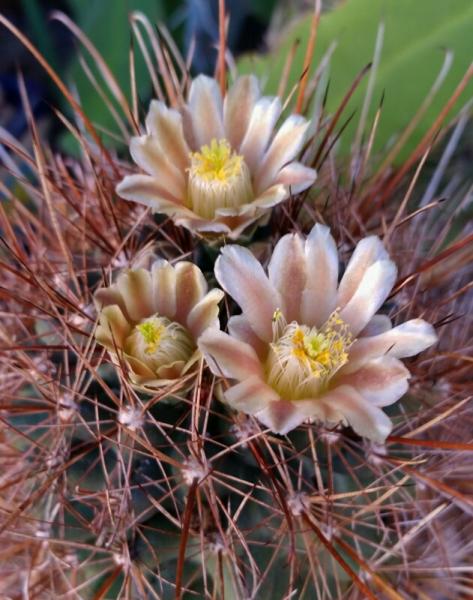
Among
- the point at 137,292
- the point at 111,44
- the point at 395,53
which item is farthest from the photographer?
the point at 111,44

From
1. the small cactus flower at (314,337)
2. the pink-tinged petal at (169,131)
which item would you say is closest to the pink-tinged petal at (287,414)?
the small cactus flower at (314,337)

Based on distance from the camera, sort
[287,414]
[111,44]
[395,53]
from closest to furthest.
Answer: [287,414], [395,53], [111,44]

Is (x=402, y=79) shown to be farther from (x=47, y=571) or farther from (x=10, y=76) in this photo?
(x=10, y=76)

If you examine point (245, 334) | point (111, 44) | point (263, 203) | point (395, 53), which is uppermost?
point (111, 44)

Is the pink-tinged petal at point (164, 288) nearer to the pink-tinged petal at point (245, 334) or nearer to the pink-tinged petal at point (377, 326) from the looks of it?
the pink-tinged petal at point (245, 334)

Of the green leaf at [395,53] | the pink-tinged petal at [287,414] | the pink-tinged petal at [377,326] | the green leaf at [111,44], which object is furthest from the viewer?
the green leaf at [111,44]

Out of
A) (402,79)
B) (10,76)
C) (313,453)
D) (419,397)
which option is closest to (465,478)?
(419,397)

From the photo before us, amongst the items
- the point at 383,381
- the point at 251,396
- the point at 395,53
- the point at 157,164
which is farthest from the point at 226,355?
the point at 395,53

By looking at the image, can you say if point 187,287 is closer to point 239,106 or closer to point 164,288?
point 164,288
